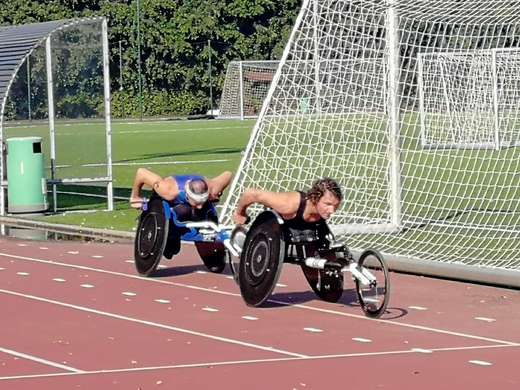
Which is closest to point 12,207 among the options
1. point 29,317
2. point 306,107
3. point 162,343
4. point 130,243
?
point 130,243

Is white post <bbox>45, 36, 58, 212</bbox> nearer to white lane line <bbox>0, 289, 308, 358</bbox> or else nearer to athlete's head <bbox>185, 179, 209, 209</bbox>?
athlete's head <bbox>185, 179, 209, 209</bbox>

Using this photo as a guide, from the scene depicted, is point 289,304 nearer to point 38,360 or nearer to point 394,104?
point 38,360

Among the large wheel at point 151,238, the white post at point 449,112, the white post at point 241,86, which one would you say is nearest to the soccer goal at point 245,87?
the white post at point 241,86

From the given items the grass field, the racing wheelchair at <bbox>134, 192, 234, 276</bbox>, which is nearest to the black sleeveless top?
the racing wheelchair at <bbox>134, 192, 234, 276</bbox>

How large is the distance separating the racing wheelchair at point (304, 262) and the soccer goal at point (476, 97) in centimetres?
1546

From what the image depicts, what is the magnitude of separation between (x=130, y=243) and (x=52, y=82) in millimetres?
5561

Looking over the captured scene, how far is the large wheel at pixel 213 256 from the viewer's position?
1402 cm

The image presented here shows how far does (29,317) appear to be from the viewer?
11.5 m

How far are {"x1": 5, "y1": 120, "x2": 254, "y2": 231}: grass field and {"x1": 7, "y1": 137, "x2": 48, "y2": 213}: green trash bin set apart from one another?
306 mm

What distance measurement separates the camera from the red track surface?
8844 mm

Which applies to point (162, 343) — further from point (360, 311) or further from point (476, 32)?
point (476, 32)

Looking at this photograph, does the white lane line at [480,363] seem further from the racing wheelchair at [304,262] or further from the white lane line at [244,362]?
the racing wheelchair at [304,262]

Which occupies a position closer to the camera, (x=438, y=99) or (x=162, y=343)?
(x=162, y=343)

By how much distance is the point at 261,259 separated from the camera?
1170 centimetres
